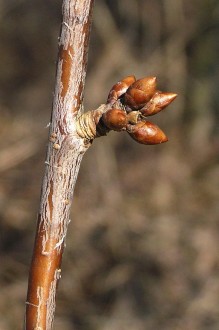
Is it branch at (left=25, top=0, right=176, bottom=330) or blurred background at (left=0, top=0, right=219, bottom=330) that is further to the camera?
blurred background at (left=0, top=0, right=219, bottom=330)

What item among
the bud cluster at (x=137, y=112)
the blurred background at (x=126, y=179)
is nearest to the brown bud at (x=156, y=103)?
the bud cluster at (x=137, y=112)

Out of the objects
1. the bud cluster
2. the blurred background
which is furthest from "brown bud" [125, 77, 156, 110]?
the blurred background

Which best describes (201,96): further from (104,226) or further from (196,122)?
(104,226)

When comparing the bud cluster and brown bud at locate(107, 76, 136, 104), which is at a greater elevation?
brown bud at locate(107, 76, 136, 104)

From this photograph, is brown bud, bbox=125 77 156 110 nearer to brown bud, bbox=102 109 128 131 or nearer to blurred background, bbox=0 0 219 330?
brown bud, bbox=102 109 128 131

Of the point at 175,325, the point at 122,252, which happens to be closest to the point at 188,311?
the point at 175,325

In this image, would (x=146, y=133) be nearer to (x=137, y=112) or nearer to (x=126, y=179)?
(x=137, y=112)

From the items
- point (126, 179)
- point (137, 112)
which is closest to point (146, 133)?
point (137, 112)
